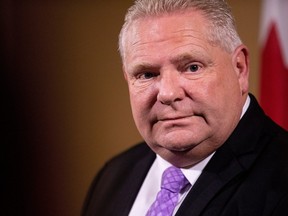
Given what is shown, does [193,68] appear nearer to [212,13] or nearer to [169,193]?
[212,13]

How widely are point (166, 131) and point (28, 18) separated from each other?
0.54 metres

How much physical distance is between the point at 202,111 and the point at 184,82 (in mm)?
61

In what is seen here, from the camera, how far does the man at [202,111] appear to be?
0.79 m

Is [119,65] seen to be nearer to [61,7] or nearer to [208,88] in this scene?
[61,7]

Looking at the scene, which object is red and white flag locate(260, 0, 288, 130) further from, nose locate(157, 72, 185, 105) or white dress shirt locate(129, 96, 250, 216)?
nose locate(157, 72, 185, 105)

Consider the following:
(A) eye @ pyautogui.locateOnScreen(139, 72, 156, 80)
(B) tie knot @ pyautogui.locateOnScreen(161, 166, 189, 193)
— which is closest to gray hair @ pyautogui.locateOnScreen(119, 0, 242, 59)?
(A) eye @ pyautogui.locateOnScreen(139, 72, 156, 80)

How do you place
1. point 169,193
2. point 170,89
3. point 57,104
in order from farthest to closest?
1. point 57,104
2. point 169,193
3. point 170,89

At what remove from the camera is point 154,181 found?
39.3 inches

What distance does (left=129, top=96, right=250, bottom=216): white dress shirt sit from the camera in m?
0.89

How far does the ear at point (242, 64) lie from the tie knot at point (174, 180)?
0.66ft

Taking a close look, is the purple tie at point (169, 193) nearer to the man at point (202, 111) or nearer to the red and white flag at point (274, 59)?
the man at point (202, 111)

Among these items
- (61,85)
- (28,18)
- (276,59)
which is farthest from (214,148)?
(28,18)

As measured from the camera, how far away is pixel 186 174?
895 millimetres

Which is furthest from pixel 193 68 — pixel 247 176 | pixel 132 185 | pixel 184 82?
pixel 132 185
